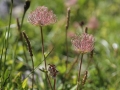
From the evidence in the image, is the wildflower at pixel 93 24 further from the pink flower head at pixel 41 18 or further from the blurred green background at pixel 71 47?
the pink flower head at pixel 41 18

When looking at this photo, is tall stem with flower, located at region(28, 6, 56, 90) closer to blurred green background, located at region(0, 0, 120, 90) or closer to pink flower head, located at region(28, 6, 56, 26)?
pink flower head, located at region(28, 6, 56, 26)

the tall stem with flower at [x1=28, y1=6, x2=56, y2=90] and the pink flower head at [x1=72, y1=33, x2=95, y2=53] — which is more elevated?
the tall stem with flower at [x1=28, y1=6, x2=56, y2=90]

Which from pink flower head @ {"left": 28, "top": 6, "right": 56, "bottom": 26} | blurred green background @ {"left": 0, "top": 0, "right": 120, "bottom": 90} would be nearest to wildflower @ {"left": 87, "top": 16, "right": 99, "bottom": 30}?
blurred green background @ {"left": 0, "top": 0, "right": 120, "bottom": 90}

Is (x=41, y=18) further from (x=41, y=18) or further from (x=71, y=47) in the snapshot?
(x=71, y=47)

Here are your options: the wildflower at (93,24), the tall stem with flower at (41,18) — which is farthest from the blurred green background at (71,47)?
the tall stem with flower at (41,18)

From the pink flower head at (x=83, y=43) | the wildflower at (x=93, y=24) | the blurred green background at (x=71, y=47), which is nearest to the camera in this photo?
the pink flower head at (x=83, y=43)
